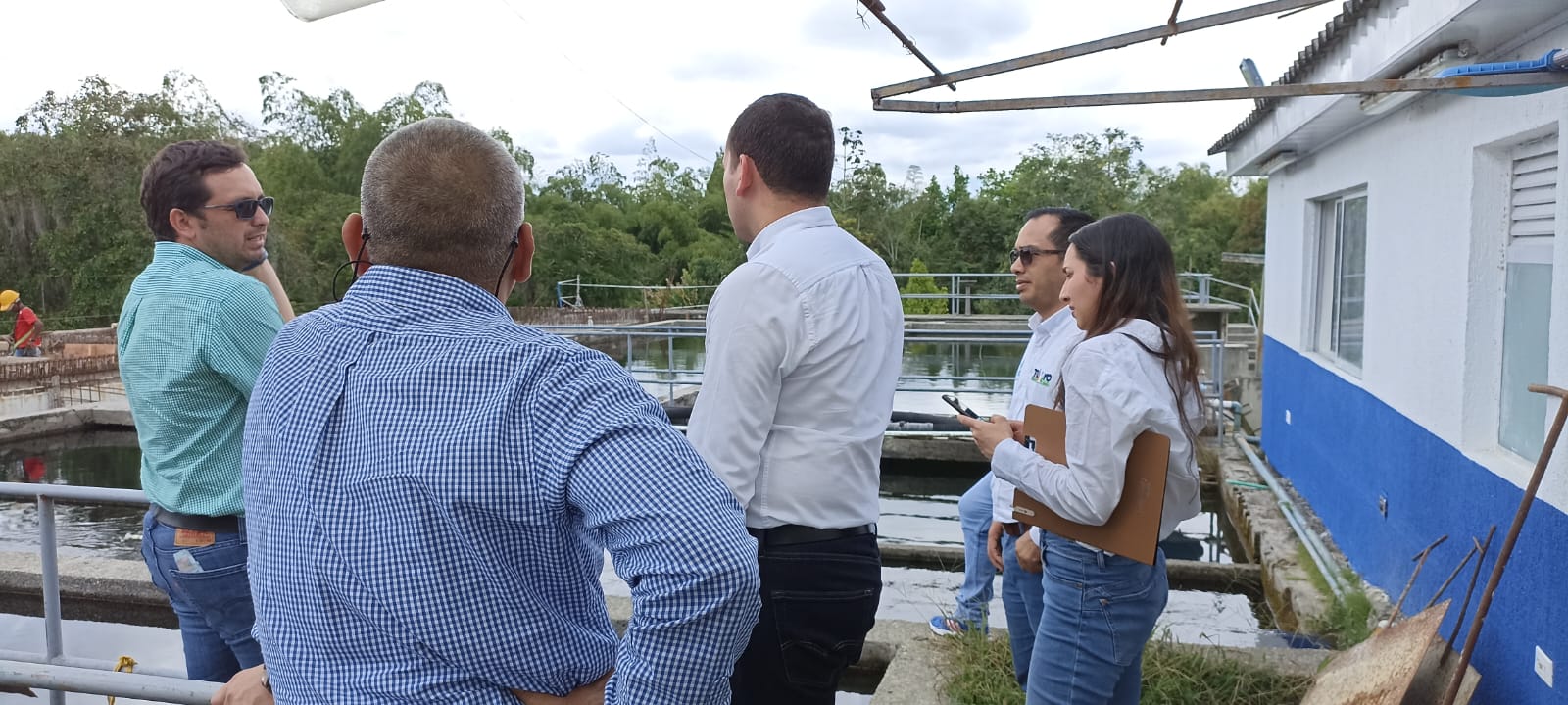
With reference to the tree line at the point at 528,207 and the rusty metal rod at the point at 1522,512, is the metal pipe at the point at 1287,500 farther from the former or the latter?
the tree line at the point at 528,207

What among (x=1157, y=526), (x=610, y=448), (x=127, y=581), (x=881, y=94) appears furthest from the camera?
(x=127, y=581)

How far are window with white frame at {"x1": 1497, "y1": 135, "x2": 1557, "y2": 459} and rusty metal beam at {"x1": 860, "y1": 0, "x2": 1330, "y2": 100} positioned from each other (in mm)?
1178

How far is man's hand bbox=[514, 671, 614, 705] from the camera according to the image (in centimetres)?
116

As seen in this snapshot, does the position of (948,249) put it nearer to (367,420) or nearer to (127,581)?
(127,581)

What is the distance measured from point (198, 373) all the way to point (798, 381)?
3.83 ft

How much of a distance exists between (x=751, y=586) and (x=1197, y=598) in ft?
17.7

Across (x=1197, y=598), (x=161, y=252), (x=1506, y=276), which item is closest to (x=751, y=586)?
(x=161, y=252)

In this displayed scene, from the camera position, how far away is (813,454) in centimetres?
202

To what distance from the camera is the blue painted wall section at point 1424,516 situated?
302cm

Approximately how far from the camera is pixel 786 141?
82.4 inches

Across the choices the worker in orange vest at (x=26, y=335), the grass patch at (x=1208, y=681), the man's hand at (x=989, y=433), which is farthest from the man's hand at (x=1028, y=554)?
the worker in orange vest at (x=26, y=335)

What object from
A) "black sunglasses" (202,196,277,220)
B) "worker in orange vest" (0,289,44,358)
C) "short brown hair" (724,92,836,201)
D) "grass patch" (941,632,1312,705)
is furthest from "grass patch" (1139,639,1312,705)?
"worker in orange vest" (0,289,44,358)

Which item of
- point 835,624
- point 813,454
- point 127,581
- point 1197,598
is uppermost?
point 813,454

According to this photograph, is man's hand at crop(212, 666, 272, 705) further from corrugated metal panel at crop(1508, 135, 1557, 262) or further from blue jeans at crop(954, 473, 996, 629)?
corrugated metal panel at crop(1508, 135, 1557, 262)
